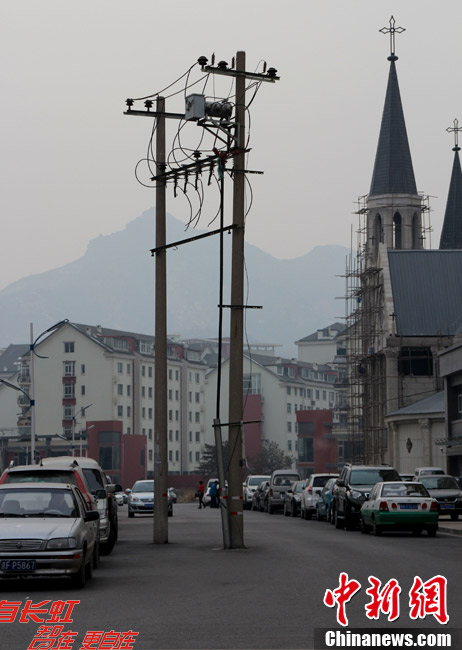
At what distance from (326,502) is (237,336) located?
17410mm

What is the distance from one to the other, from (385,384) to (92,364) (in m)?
56.8

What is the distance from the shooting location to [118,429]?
134125 millimetres

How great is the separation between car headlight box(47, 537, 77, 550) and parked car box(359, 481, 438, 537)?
16541mm

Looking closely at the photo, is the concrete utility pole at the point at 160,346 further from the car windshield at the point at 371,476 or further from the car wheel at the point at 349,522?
the car windshield at the point at 371,476

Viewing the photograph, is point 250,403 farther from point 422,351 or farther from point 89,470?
point 89,470

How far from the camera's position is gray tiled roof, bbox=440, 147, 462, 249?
11675 centimetres

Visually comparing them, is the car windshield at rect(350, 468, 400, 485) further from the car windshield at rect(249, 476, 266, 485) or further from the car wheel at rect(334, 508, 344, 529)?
the car windshield at rect(249, 476, 266, 485)

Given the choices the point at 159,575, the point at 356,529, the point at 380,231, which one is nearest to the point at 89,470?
the point at 159,575

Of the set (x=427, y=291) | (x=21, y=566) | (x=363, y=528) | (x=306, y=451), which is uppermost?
(x=427, y=291)

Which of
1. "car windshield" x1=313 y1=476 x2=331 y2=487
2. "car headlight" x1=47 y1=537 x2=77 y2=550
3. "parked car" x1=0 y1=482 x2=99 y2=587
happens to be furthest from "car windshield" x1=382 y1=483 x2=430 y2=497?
"car headlight" x1=47 y1=537 x2=77 y2=550

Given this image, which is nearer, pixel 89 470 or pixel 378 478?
pixel 89 470

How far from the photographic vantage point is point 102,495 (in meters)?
25.5

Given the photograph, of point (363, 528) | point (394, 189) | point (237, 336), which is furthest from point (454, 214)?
point (237, 336)

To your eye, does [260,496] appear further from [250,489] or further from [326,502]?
[326,502]
